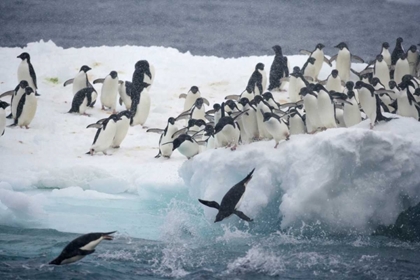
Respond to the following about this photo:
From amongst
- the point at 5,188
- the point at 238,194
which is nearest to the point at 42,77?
the point at 5,188

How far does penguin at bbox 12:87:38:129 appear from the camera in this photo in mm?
8266

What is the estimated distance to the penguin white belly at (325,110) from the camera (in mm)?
5797

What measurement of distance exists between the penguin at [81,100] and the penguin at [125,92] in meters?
0.49

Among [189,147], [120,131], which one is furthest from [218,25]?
[189,147]

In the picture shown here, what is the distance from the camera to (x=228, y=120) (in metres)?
5.62

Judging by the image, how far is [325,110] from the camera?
582 centimetres

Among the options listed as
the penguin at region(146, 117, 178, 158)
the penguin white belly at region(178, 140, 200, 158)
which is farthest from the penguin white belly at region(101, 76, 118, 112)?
the penguin white belly at region(178, 140, 200, 158)

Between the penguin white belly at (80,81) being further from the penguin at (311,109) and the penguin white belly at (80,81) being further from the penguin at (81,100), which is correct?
the penguin at (311,109)

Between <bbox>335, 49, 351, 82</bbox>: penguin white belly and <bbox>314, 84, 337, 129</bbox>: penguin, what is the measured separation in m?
4.09

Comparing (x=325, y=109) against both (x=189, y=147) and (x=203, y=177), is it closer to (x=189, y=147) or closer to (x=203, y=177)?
(x=203, y=177)

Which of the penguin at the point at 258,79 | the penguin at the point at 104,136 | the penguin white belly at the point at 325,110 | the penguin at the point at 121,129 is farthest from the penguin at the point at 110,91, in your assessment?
the penguin white belly at the point at 325,110

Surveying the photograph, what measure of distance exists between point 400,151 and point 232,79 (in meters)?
5.88

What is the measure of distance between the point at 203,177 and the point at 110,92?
4.18 meters

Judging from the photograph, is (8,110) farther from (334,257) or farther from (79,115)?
(334,257)
